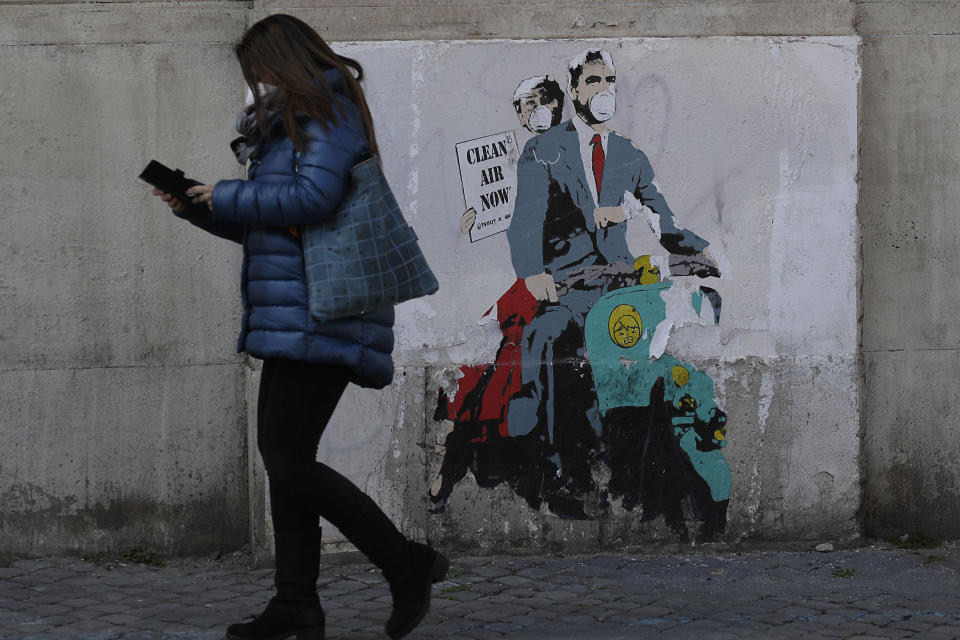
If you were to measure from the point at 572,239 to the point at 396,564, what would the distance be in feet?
5.78

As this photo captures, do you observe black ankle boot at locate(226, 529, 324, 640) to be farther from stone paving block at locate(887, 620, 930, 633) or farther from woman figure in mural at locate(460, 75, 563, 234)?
stone paving block at locate(887, 620, 930, 633)

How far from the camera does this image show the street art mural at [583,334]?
469 centimetres

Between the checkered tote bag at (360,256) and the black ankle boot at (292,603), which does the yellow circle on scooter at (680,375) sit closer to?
the checkered tote bag at (360,256)

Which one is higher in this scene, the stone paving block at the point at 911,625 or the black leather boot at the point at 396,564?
the black leather boot at the point at 396,564

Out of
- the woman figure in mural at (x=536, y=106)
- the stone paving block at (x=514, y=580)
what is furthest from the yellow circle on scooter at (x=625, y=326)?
the stone paving block at (x=514, y=580)

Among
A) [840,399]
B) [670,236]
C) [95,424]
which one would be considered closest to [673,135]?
[670,236]

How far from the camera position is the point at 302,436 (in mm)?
3414

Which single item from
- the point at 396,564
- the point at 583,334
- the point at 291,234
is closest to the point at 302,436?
the point at 396,564

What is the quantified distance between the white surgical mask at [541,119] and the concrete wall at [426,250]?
0.40ft

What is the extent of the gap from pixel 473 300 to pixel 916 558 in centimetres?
216

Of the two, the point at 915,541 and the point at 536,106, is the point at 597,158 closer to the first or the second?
the point at 536,106

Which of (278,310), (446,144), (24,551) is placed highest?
(446,144)

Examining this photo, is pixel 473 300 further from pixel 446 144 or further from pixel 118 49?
pixel 118 49

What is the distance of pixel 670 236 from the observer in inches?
187
